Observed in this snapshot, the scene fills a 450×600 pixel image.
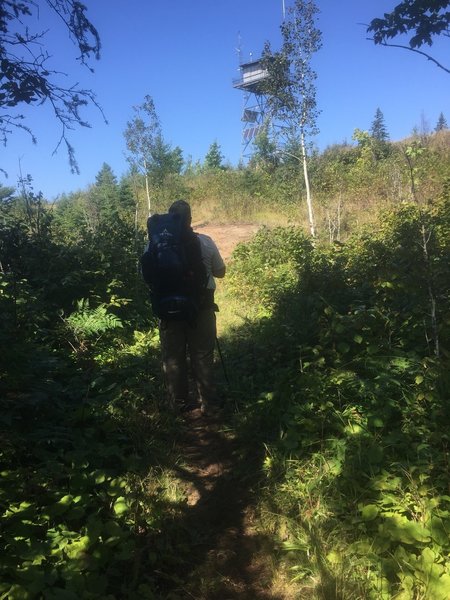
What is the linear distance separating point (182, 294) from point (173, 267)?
261 mm

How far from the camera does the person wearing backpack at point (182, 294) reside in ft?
12.5

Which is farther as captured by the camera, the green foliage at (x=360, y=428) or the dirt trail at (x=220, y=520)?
the dirt trail at (x=220, y=520)

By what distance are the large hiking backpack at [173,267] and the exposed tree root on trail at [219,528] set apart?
1.15 meters

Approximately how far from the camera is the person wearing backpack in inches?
151

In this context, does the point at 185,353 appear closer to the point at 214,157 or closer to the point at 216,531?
the point at 216,531

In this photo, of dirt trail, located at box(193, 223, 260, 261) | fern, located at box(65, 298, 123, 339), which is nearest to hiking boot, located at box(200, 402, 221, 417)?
fern, located at box(65, 298, 123, 339)

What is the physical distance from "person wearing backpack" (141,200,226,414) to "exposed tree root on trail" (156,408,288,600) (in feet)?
1.66

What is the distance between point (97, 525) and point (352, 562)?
1354 mm

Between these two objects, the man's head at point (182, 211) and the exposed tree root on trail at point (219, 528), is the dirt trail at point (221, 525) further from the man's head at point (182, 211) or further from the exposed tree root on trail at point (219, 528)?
the man's head at point (182, 211)

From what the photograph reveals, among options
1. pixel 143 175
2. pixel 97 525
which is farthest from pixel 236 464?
pixel 143 175

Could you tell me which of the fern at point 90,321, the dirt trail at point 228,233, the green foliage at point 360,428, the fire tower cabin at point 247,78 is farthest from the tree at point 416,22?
the fire tower cabin at point 247,78

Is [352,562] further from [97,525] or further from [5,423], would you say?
[5,423]

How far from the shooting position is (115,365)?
5051 mm

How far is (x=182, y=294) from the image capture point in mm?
3885
